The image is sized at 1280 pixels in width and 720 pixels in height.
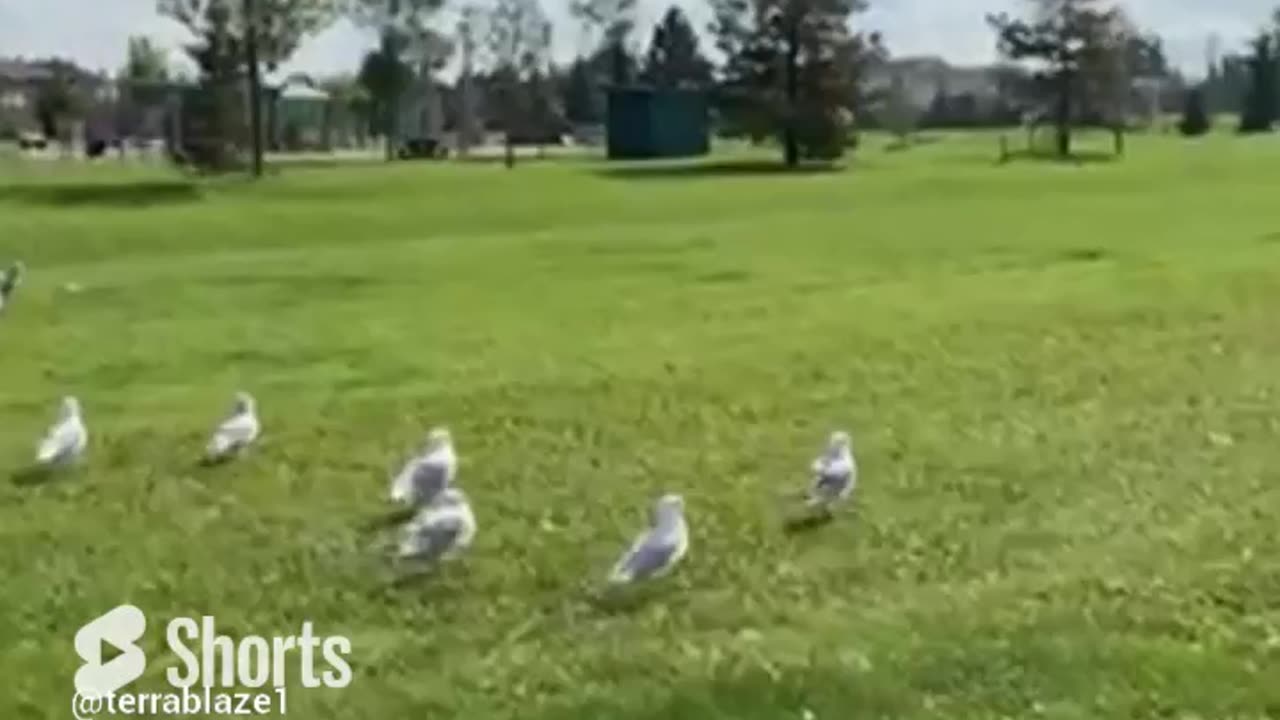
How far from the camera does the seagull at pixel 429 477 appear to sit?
12531mm

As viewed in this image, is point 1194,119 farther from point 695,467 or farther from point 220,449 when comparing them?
point 220,449

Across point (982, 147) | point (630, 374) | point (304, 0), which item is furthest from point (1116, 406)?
point (982, 147)

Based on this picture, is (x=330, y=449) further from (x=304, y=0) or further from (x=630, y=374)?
(x=304, y=0)

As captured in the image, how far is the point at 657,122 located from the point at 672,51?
117ft

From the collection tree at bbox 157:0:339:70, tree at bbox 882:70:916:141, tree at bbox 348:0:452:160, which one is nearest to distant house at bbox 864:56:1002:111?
tree at bbox 882:70:916:141

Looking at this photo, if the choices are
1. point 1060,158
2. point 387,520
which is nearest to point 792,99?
point 1060,158

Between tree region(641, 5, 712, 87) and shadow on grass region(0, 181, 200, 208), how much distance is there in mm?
50644

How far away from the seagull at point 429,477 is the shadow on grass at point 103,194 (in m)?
31.1

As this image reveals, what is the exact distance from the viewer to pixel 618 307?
2364 cm

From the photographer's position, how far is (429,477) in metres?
12.6

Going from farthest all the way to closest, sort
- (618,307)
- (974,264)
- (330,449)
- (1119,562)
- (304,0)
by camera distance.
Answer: (304,0) → (974,264) → (618,307) → (330,449) → (1119,562)

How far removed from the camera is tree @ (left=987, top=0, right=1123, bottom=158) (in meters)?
82.0

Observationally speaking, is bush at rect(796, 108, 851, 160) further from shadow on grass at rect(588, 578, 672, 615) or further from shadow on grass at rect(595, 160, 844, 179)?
shadow on grass at rect(588, 578, 672, 615)

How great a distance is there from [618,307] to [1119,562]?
1265cm
